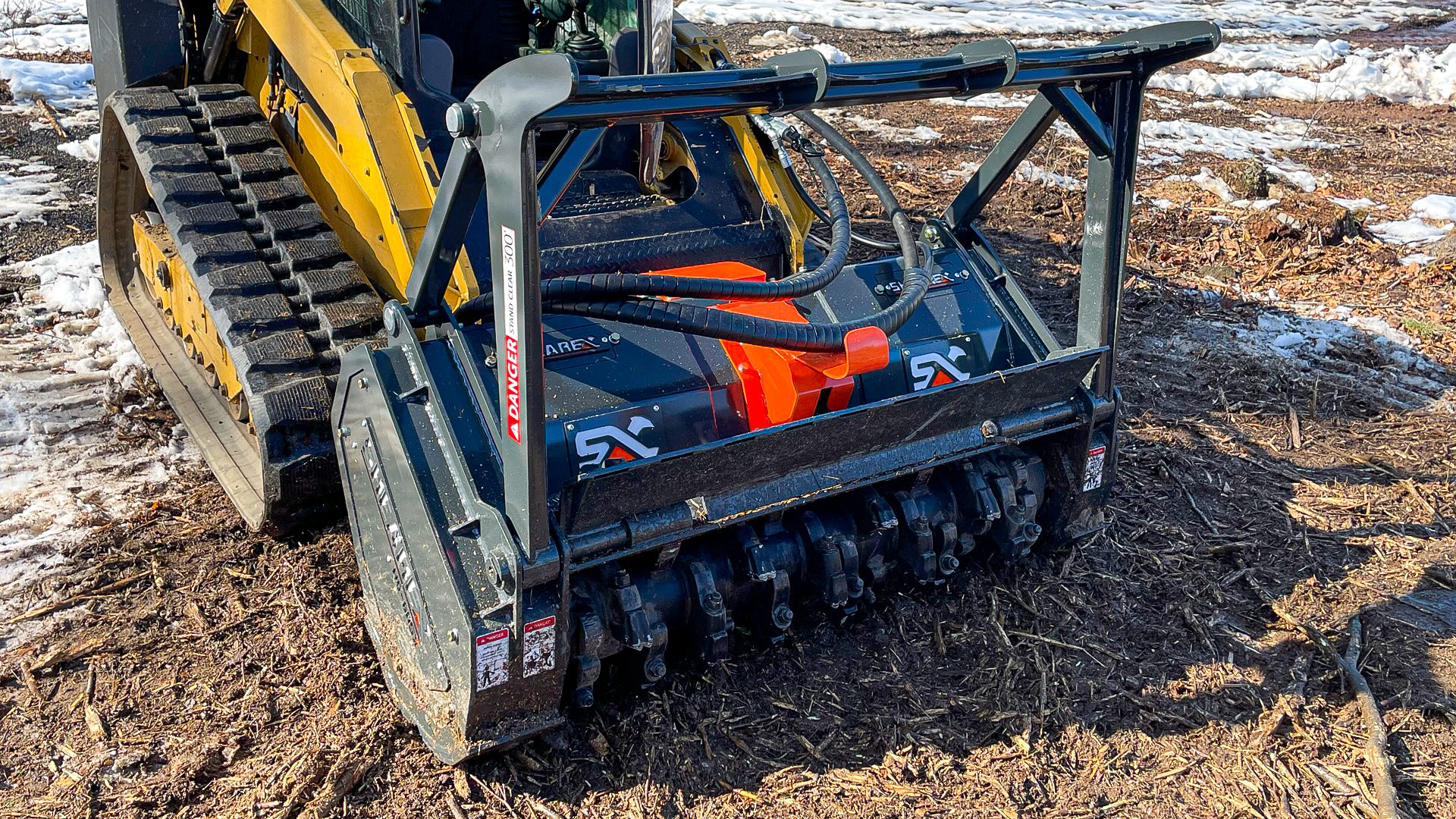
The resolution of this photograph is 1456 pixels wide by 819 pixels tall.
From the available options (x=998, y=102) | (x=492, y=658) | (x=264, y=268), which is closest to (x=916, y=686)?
(x=492, y=658)

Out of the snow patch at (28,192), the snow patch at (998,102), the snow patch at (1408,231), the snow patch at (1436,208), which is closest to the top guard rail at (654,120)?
the snow patch at (28,192)

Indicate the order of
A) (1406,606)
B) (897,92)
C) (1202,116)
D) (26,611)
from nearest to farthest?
(897,92), (26,611), (1406,606), (1202,116)

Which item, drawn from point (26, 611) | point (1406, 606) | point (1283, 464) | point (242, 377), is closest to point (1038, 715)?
point (1406, 606)

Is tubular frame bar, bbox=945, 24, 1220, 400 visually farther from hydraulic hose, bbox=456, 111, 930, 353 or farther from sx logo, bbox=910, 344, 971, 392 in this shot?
hydraulic hose, bbox=456, 111, 930, 353

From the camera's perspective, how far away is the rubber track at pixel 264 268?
374 cm

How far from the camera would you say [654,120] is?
8.91 feet

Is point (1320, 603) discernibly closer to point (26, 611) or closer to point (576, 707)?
point (576, 707)

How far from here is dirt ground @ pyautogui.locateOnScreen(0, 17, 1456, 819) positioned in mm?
3342

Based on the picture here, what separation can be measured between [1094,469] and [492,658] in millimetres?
2207

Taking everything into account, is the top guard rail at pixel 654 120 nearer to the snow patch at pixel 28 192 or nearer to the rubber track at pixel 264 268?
the rubber track at pixel 264 268

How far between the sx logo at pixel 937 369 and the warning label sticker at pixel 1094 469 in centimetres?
50

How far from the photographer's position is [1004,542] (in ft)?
13.6

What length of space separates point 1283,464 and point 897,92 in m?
3.19

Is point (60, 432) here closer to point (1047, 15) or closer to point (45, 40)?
point (45, 40)
